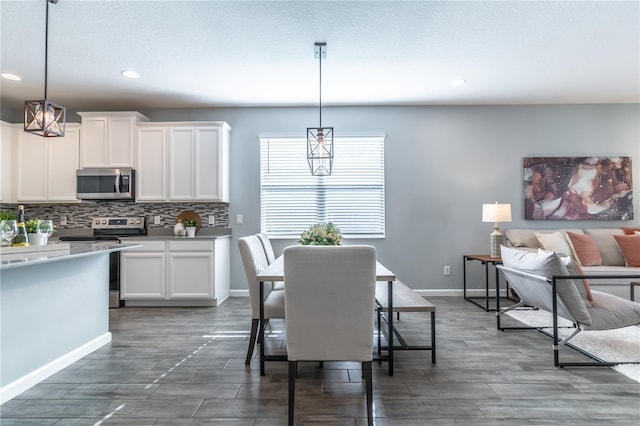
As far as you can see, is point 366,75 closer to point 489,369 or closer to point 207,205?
point 207,205

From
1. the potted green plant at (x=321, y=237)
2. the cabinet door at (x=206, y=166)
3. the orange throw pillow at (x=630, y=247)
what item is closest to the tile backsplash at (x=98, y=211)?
the cabinet door at (x=206, y=166)

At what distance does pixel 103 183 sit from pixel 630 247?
6.32 metres

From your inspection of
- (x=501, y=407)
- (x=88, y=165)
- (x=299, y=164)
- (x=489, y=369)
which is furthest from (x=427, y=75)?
(x=88, y=165)

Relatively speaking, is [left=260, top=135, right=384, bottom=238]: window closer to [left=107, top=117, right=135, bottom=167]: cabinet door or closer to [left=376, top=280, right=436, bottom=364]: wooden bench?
[left=107, top=117, right=135, bottom=167]: cabinet door

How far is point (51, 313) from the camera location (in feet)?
7.47

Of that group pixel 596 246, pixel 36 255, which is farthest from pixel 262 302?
pixel 596 246

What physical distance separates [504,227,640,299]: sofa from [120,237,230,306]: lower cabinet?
12.3ft

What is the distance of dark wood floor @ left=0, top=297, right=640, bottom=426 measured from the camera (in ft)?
5.78

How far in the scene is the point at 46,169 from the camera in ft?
14.0

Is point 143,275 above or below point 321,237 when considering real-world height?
below

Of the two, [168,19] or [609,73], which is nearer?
[168,19]

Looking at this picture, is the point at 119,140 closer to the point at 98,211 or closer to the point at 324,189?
the point at 98,211

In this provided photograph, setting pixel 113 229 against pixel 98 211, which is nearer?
pixel 113 229

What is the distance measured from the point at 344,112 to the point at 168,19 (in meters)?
2.52
